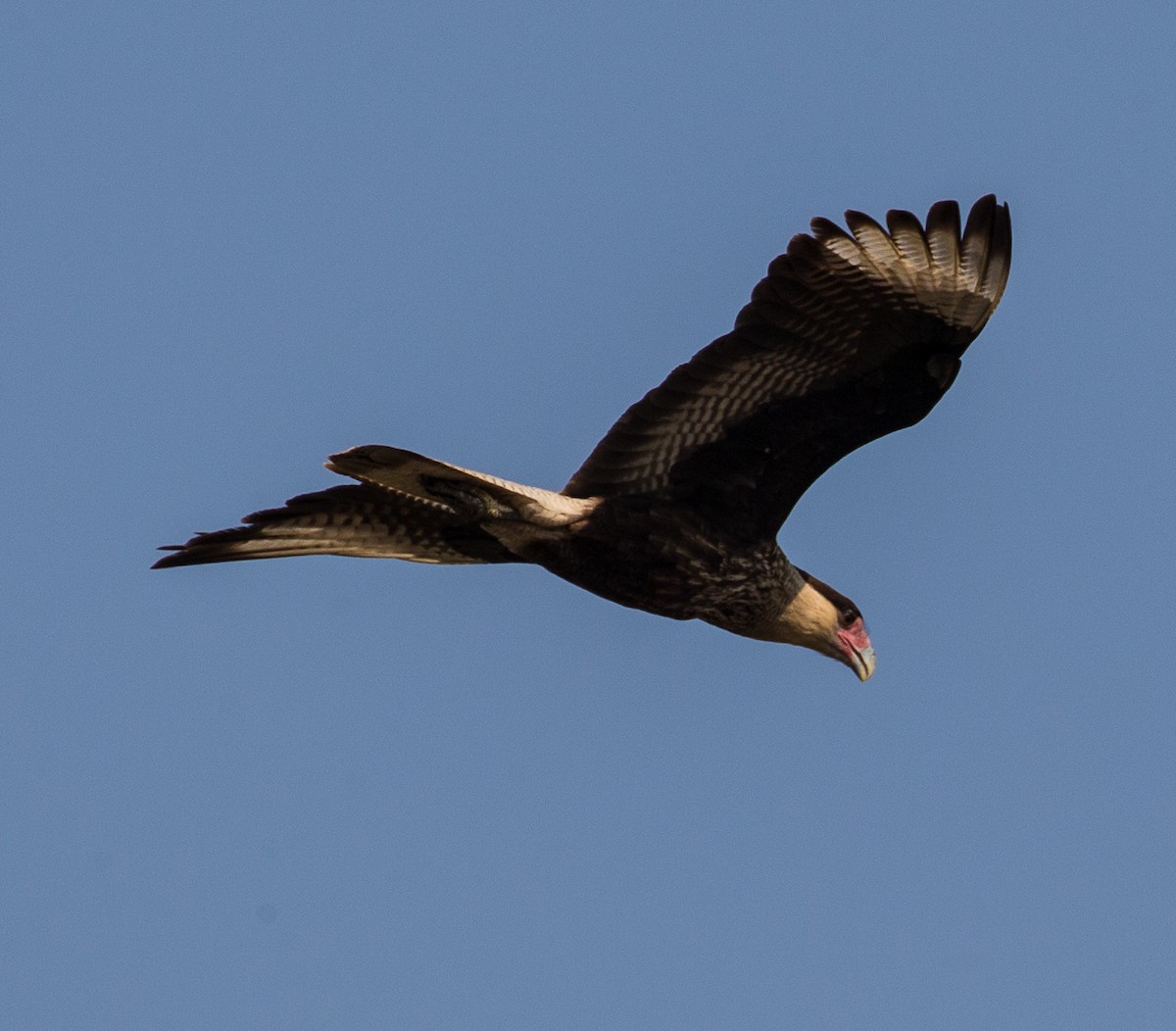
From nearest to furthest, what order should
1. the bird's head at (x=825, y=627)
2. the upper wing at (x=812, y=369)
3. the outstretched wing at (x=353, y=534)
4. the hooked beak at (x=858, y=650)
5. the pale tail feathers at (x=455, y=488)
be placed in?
the pale tail feathers at (x=455, y=488)
the upper wing at (x=812, y=369)
the outstretched wing at (x=353, y=534)
the bird's head at (x=825, y=627)
the hooked beak at (x=858, y=650)

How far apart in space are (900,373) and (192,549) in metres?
3.01

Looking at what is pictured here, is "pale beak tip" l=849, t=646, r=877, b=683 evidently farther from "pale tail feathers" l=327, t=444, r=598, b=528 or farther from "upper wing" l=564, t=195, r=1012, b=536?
"pale tail feathers" l=327, t=444, r=598, b=528

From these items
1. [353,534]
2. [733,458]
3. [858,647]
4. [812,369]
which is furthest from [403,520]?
[858,647]

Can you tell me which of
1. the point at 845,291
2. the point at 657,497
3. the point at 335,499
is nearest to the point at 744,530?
the point at 657,497

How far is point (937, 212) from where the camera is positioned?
923 centimetres

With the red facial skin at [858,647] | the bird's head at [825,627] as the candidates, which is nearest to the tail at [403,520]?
the bird's head at [825,627]

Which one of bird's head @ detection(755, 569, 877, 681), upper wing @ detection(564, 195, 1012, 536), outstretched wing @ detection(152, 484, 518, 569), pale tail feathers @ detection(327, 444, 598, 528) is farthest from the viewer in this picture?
bird's head @ detection(755, 569, 877, 681)

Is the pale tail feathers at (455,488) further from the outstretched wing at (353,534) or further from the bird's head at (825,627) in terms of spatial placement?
the bird's head at (825,627)

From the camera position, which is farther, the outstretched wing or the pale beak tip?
the pale beak tip

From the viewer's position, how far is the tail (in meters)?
9.39

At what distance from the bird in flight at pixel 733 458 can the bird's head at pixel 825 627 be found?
0.06m

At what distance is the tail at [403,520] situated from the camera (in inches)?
370

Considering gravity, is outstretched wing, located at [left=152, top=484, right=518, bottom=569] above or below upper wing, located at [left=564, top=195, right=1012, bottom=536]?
below

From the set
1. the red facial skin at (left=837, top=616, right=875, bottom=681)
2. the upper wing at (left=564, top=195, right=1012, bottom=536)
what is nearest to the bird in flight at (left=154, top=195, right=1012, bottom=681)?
the upper wing at (left=564, top=195, right=1012, bottom=536)
